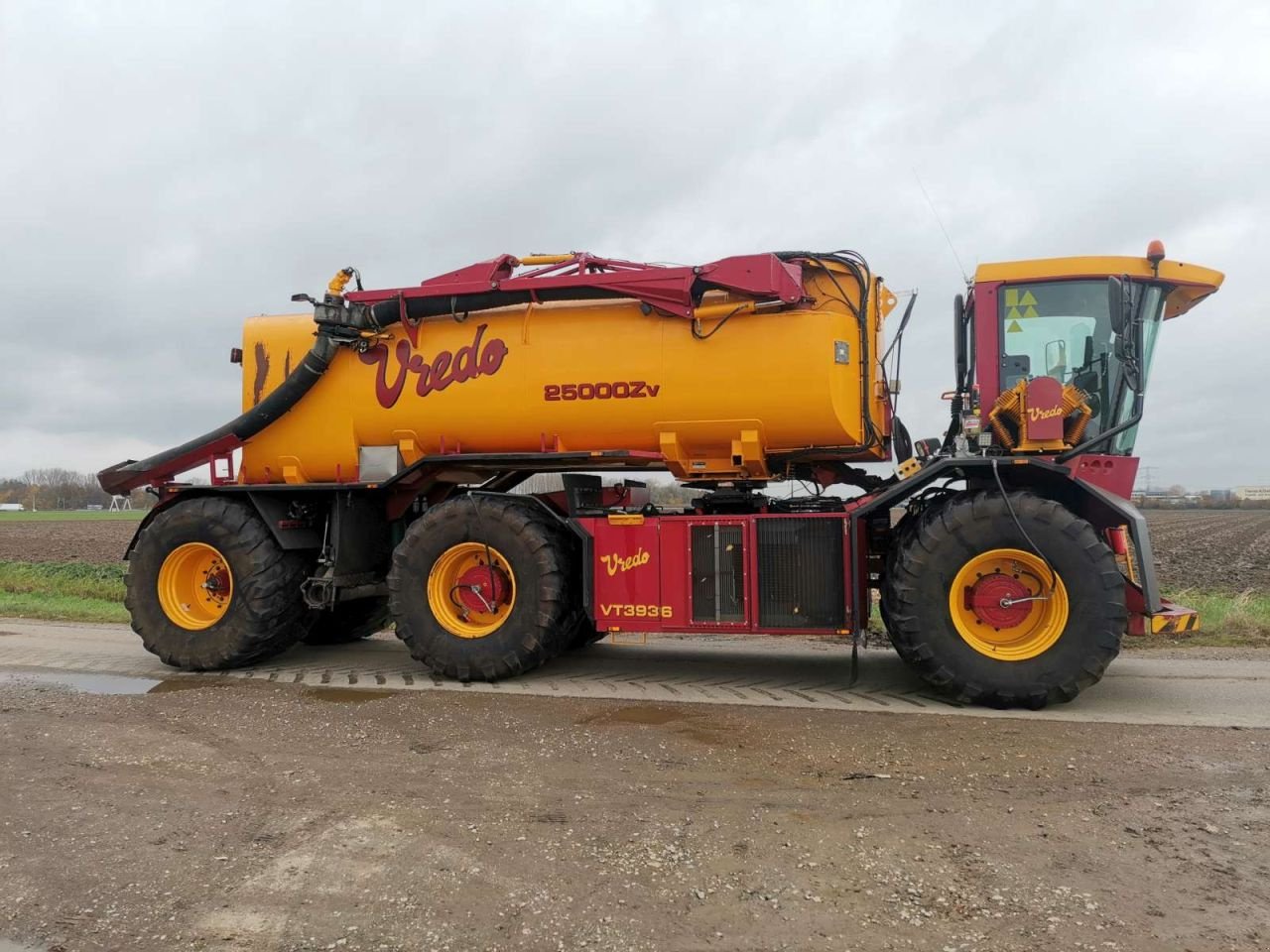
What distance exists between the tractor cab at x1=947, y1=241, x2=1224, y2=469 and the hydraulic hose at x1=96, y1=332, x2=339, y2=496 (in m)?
5.56

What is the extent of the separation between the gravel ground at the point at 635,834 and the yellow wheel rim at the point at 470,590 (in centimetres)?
152

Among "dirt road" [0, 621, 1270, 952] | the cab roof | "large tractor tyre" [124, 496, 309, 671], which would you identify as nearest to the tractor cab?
the cab roof

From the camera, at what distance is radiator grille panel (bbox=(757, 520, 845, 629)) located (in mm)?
6559

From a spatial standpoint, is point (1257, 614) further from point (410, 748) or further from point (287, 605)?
point (287, 605)

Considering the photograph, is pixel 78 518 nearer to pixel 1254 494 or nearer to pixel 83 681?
pixel 83 681

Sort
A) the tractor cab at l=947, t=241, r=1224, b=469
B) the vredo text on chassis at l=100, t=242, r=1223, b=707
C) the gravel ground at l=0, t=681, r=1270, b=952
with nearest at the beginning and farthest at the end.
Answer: the gravel ground at l=0, t=681, r=1270, b=952 < the vredo text on chassis at l=100, t=242, r=1223, b=707 < the tractor cab at l=947, t=241, r=1224, b=469

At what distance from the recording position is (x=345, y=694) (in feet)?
22.4

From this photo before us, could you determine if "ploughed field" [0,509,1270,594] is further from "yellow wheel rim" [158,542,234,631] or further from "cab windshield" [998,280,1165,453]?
"yellow wheel rim" [158,542,234,631]

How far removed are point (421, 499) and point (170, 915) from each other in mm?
5395

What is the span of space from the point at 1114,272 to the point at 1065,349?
66cm

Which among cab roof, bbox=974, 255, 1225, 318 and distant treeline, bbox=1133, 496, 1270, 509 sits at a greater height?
cab roof, bbox=974, 255, 1225, 318

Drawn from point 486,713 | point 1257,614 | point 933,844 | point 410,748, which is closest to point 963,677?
point 933,844

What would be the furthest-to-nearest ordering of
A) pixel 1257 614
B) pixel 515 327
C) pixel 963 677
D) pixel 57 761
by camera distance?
pixel 1257 614 → pixel 515 327 → pixel 963 677 → pixel 57 761

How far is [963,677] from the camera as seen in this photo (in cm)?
599
